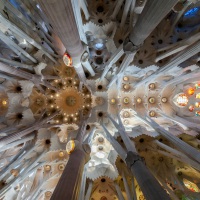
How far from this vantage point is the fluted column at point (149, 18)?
4684mm

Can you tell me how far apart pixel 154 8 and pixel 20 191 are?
429 inches

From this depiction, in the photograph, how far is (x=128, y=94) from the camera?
1331 centimetres

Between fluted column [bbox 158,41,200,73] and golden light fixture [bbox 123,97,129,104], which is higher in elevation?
fluted column [bbox 158,41,200,73]

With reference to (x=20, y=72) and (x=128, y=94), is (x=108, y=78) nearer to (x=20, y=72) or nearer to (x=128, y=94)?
(x=128, y=94)

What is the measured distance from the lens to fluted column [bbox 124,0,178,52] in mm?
4684

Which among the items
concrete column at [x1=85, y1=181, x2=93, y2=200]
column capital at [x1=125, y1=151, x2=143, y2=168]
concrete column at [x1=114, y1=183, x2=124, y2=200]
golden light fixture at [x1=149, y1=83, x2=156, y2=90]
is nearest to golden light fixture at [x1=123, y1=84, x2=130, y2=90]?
golden light fixture at [x1=149, y1=83, x2=156, y2=90]

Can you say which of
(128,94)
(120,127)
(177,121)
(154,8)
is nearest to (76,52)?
(154,8)

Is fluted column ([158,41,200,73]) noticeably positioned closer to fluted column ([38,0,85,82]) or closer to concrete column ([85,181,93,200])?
fluted column ([38,0,85,82])

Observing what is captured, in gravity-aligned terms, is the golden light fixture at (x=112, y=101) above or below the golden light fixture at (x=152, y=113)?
above

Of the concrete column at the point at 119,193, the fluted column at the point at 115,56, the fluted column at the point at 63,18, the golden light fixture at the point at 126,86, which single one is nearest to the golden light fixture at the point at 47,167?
the concrete column at the point at 119,193

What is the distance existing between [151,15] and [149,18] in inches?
5.1

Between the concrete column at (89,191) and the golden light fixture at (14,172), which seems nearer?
the golden light fixture at (14,172)

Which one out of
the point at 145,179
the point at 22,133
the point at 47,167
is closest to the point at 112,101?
the point at 22,133

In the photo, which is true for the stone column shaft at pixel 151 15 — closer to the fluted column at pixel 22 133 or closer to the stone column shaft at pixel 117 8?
the stone column shaft at pixel 117 8
